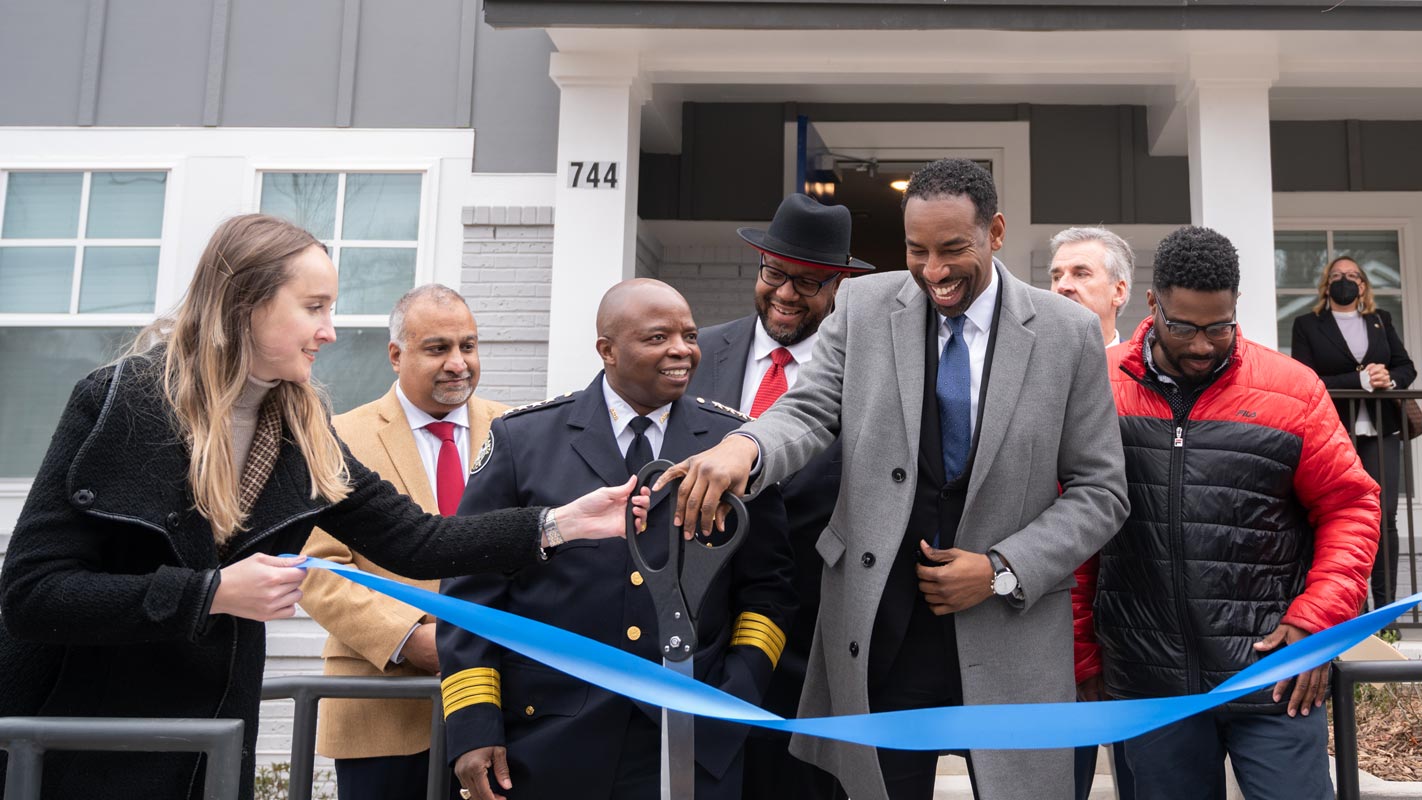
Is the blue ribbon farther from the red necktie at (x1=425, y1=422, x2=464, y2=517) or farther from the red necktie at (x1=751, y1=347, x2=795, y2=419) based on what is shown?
the red necktie at (x1=425, y1=422, x2=464, y2=517)

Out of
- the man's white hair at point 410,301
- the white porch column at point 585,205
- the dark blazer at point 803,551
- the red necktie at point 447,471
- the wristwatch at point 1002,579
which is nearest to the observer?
the wristwatch at point 1002,579

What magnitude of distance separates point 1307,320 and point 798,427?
17.5 ft

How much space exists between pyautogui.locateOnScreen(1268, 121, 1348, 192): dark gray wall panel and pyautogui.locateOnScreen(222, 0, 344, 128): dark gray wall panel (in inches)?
248

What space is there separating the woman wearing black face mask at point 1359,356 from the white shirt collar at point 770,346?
403cm

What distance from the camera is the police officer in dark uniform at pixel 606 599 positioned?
95.0 inches

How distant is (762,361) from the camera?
3426 mm

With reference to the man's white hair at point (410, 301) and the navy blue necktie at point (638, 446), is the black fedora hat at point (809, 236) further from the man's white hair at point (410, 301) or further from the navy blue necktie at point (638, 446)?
the man's white hair at point (410, 301)

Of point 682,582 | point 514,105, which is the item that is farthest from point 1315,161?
point 682,582

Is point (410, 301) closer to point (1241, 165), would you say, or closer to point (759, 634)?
point (759, 634)

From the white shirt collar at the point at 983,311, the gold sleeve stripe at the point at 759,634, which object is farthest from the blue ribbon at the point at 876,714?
the white shirt collar at the point at 983,311

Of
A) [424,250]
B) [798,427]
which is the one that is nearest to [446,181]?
[424,250]

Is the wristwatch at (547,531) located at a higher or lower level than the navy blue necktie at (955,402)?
lower

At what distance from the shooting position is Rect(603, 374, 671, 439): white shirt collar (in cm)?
267

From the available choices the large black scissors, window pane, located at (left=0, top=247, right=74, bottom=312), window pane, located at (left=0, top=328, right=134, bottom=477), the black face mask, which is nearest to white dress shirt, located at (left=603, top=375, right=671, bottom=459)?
the large black scissors
